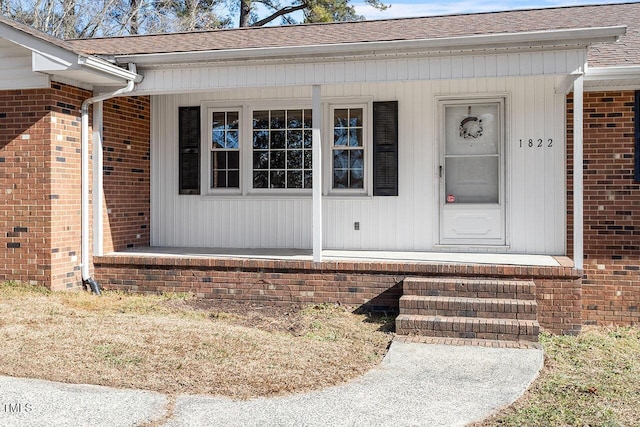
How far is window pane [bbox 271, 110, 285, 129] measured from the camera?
9.29 m

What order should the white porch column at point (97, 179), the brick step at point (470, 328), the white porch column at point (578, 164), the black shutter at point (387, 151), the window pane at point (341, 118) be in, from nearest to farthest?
the brick step at point (470, 328), the white porch column at point (578, 164), the white porch column at point (97, 179), the black shutter at point (387, 151), the window pane at point (341, 118)

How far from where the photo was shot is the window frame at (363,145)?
8.93 meters

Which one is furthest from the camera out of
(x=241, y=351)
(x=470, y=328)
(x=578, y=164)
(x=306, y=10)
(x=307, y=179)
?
(x=306, y=10)

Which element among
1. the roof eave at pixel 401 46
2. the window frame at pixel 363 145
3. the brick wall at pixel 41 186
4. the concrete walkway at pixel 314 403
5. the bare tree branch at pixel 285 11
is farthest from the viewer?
the bare tree branch at pixel 285 11

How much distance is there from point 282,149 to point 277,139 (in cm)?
16

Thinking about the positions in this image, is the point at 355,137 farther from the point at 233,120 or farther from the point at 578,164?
the point at 578,164

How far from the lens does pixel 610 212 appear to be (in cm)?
779

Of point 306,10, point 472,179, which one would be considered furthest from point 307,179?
point 306,10

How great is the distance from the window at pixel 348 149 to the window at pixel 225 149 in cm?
138

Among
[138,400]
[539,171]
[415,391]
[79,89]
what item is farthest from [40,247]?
[539,171]

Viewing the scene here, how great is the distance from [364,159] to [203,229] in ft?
8.08

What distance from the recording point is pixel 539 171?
8367 mm

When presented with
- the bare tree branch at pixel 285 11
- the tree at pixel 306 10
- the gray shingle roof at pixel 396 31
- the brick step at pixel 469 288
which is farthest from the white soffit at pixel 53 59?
the bare tree branch at pixel 285 11

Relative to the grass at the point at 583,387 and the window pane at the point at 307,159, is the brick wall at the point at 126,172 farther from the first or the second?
the grass at the point at 583,387
